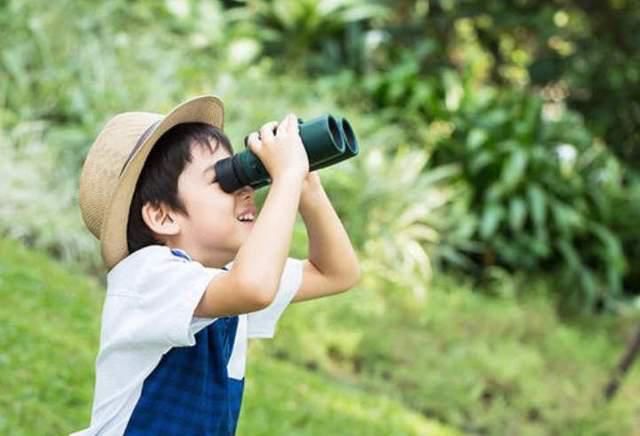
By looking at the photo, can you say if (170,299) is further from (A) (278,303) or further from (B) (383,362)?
(B) (383,362)

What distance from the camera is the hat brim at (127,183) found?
92.4 inches

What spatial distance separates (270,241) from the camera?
7.11 ft

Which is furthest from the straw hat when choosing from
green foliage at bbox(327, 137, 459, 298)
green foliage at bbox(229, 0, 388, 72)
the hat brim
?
green foliage at bbox(229, 0, 388, 72)

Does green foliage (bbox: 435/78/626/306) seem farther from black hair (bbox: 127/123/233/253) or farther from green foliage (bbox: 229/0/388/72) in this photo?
black hair (bbox: 127/123/233/253)

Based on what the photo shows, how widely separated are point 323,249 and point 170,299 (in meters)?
0.46

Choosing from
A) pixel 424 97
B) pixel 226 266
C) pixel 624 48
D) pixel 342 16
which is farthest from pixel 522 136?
pixel 226 266

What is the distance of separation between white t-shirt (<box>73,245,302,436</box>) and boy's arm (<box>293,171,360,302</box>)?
0.88ft

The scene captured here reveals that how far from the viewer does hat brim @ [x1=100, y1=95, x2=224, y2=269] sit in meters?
2.35

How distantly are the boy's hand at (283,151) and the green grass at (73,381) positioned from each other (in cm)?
185

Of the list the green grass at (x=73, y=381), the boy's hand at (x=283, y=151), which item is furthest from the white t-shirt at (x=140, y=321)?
the green grass at (x=73, y=381)

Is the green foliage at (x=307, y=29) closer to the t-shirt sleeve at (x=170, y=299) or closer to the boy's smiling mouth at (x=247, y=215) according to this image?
the boy's smiling mouth at (x=247, y=215)

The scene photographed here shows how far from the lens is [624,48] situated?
36.8ft

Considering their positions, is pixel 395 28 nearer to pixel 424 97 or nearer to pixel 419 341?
pixel 424 97

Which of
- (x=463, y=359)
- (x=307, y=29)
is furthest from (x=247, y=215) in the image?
(x=307, y=29)
